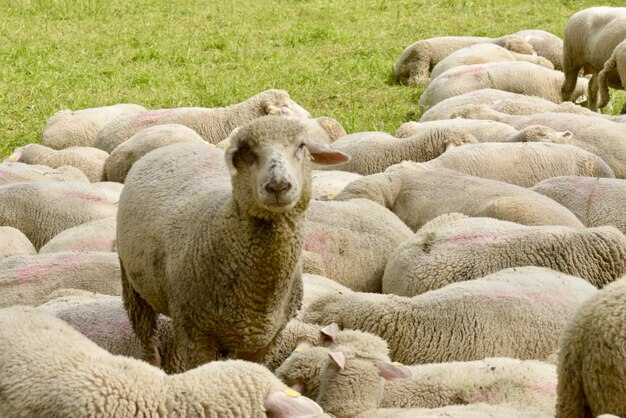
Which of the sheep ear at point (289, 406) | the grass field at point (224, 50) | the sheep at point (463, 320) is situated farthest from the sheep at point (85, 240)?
the grass field at point (224, 50)

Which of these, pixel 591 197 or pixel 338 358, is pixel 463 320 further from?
pixel 591 197

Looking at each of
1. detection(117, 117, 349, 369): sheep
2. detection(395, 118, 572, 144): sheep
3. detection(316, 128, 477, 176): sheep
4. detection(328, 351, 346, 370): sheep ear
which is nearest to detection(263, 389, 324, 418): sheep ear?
detection(328, 351, 346, 370): sheep ear

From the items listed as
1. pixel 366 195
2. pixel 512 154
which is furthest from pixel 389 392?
pixel 512 154

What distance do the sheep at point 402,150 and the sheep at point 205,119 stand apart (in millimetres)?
1436

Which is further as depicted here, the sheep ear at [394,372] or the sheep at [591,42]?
the sheep at [591,42]

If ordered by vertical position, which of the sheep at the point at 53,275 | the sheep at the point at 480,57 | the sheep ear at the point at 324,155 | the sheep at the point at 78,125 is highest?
the sheep ear at the point at 324,155

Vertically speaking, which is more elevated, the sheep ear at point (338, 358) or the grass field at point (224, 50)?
the sheep ear at point (338, 358)

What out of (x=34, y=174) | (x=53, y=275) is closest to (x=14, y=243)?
(x=53, y=275)

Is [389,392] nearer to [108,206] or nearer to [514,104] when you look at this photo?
[108,206]

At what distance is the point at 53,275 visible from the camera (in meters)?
6.32

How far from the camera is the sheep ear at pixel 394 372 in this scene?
4504 millimetres

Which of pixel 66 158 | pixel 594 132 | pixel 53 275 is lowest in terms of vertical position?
pixel 66 158

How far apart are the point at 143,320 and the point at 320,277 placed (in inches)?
48.9

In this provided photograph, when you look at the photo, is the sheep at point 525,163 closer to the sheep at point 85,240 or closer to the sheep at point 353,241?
the sheep at point 353,241
